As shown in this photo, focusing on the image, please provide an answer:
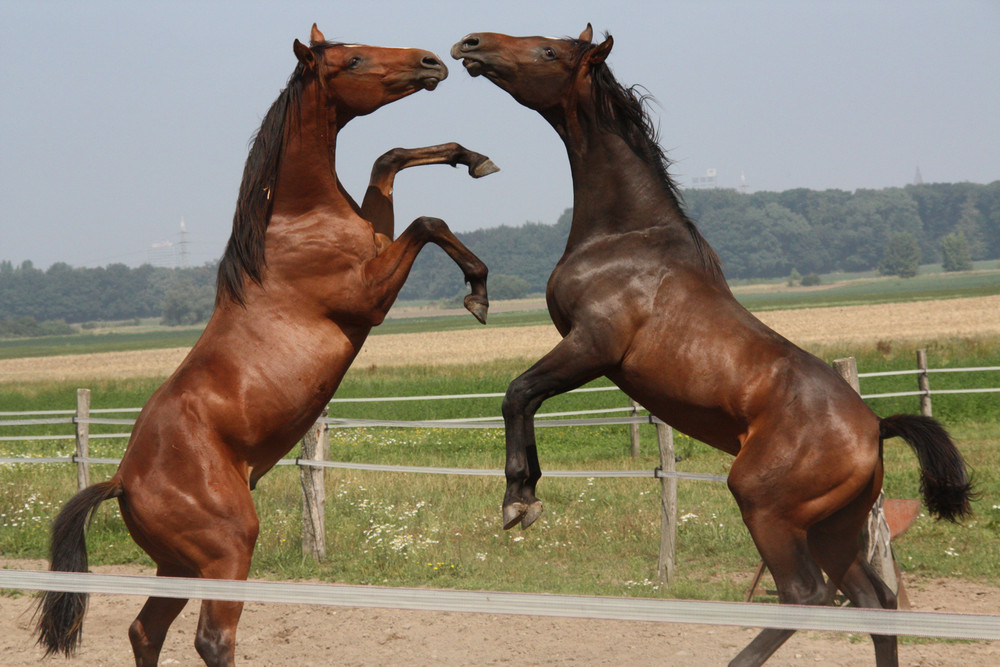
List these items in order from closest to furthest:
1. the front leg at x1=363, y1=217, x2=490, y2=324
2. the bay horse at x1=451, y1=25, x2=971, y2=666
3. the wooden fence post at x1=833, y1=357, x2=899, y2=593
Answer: the bay horse at x1=451, y1=25, x2=971, y2=666
the front leg at x1=363, y1=217, x2=490, y2=324
the wooden fence post at x1=833, y1=357, x2=899, y2=593

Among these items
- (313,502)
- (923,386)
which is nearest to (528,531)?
(313,502)

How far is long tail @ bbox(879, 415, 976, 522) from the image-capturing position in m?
3.63

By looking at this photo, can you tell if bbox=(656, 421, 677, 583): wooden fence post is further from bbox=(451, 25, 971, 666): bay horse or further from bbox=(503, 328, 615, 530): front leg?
bbox=(503, 328, 615, 530): front leg

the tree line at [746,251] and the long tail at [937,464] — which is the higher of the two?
the tree line at [746,251]

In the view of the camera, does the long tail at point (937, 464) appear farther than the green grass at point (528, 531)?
No

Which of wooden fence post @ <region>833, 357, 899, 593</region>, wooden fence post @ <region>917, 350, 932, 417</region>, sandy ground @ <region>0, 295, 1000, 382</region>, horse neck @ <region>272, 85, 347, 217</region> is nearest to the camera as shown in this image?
horse neck @ <region>272, 85, 347, 217</region>

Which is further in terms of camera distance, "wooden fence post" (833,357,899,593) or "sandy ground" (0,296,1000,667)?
"wooden fence post" (833,357,899,593)

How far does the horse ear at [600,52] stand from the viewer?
3662 millimetres

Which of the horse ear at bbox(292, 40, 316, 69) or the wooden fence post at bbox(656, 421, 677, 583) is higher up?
the horse ear at bbox(292, 40, 316, 69)

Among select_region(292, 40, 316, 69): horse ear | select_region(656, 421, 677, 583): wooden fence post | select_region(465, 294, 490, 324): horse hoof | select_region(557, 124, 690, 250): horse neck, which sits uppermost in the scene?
select_region(292, 40, 316, 69): horse ear

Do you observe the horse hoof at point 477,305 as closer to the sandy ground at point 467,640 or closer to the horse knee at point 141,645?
the horse knee at point 141,645

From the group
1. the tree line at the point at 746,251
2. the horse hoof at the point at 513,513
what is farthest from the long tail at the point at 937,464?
the tree line at the point at 746,251

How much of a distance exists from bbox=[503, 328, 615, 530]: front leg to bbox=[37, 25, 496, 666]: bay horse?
1.56 feet

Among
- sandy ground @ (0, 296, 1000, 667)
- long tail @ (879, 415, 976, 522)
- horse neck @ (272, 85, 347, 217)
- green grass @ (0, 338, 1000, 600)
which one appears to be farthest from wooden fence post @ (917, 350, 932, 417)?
horse neck @ (272, 85, 347, 217)
